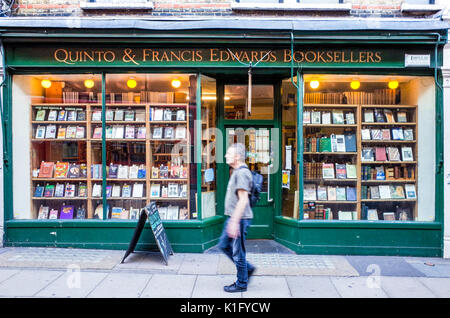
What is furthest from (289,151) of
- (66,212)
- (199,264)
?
(66,212)

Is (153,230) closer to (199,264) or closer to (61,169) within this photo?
(199,264)

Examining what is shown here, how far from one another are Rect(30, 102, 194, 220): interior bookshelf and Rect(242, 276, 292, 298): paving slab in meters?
2.50

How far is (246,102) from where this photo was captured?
8.15 meters

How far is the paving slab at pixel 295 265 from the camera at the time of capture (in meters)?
6.21

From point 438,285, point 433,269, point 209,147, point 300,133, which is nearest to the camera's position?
point 438,285

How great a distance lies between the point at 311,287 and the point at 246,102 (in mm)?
4087

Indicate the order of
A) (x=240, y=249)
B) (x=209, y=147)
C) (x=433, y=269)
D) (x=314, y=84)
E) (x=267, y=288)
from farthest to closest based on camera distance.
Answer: (x=209, y=147)
(x=314, y=84)
(x=433, y=269)
(x=267, y=288)
(x=240, y=249)

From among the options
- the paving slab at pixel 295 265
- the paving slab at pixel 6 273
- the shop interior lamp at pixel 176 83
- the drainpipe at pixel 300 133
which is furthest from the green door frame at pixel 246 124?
the paving slab at pixel 6 273

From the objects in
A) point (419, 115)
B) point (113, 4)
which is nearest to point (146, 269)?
point (113, 4)

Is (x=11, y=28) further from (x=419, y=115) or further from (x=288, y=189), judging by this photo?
(x=419, y=115)

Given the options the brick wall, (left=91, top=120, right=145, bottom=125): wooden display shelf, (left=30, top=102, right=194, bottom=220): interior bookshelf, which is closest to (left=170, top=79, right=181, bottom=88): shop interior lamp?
(left=30, top=102, right=194, bottom=220): interior bookshelf

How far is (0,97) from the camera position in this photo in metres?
7.42

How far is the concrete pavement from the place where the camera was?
17.6 feet

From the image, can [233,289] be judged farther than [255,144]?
No
